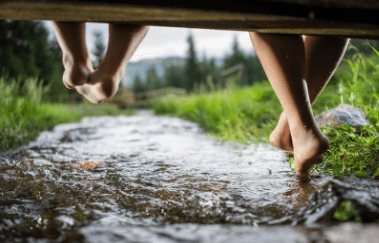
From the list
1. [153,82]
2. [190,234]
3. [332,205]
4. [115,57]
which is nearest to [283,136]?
[332,205]

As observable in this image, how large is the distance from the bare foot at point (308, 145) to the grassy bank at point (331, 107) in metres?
0.17

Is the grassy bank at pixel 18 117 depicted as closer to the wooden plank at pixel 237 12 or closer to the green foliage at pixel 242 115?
the wooden plank at pixel 237 12

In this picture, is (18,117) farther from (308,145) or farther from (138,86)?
(138,86)

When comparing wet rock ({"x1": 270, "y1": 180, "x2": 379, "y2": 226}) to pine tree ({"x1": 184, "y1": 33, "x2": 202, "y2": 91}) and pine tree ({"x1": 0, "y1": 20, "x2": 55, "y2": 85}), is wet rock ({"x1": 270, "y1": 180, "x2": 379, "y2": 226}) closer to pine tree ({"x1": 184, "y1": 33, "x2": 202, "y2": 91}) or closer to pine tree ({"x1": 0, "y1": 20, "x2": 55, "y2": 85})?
pine tree ({"x1": 0, "y1": 20, "x2": 55, "y2": 85})

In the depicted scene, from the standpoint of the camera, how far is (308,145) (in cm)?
105

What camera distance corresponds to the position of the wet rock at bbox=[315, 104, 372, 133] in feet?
5.25

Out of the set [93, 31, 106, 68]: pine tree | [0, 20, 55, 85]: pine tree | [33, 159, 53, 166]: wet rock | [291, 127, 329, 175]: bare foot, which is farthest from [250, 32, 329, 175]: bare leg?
[93, 31, 106, 68]: pine tree

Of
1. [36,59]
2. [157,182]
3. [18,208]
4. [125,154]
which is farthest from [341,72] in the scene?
[36,59]

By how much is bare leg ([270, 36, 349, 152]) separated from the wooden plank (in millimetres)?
266

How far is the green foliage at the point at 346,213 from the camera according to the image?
70 cm

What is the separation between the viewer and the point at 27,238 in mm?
699

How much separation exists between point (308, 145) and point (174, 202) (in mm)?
593

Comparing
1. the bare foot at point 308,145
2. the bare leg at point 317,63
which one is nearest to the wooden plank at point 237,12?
the bare leg at point 317,63

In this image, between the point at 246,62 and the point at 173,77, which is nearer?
the point at 246,62
